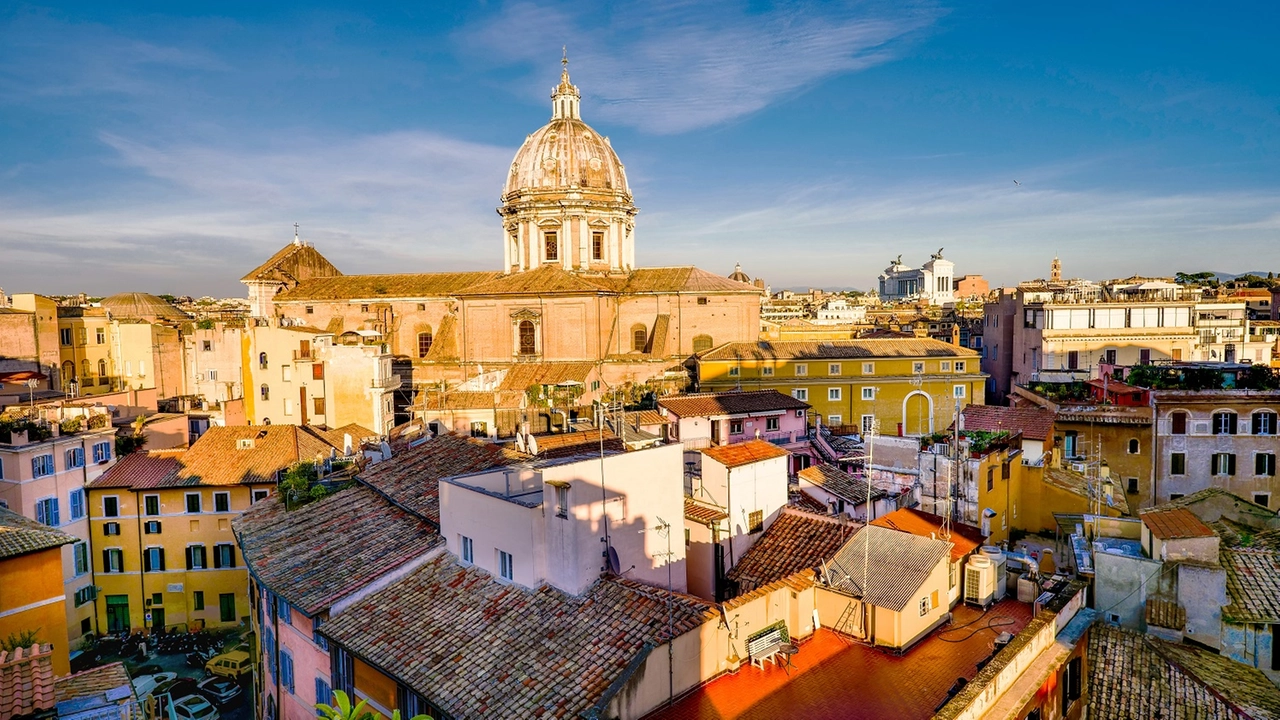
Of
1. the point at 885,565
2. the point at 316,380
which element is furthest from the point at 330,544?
the point at 316,380

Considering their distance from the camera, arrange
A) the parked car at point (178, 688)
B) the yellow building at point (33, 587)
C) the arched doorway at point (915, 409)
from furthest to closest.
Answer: the arched doorway at point (915, 409)
the parked car at point (178, 688)
the yellow building at point (33, 587)

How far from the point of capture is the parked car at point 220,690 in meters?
22.9

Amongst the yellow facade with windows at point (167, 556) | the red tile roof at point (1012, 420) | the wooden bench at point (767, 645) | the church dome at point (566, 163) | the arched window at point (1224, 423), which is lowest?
the yellow facade with windows at point (167, 556)

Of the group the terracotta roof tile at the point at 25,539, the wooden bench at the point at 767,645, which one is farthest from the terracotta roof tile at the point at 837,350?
the terracotta roof tile at the point at 25,539

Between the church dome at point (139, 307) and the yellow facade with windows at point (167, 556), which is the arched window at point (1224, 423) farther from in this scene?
the church dome at point (139, 307)

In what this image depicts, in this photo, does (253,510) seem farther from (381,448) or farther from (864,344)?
(864,344)

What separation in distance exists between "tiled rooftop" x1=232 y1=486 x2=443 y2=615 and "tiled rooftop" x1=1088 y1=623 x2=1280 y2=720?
1073cm

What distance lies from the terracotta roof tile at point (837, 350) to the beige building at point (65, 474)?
2780 cm

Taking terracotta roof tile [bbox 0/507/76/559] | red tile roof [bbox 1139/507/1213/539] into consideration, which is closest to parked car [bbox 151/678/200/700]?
terracotta roof tile [bbox 0/507/76/559]

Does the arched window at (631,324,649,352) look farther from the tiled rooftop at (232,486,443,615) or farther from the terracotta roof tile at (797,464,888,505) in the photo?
the tiled rooftop at (232,486,443,615)

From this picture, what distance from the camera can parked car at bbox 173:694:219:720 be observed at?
21906 mm

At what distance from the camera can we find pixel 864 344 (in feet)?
144

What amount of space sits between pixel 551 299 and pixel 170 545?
958 inches

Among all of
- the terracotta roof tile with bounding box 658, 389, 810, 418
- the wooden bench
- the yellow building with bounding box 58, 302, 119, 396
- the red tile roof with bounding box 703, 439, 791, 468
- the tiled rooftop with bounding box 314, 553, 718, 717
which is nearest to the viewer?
the tiled rooftop with bounding box 314, 553, 718, 717
